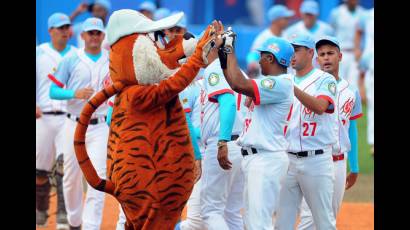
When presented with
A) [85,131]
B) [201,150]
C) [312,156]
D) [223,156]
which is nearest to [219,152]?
[223,156]

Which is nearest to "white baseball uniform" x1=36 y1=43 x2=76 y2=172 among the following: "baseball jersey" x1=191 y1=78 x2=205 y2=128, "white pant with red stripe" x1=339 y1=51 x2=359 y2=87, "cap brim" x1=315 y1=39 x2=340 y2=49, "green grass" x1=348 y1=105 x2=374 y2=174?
"baseball jersey" x1=191 y1=78 x2=205 y2=128

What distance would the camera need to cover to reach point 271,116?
7.99 m

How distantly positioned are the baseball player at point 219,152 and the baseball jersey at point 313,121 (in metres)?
0.52

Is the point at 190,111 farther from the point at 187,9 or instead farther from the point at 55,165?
the point at 187,9

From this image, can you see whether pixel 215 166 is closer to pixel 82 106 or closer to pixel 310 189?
pixel 310 189

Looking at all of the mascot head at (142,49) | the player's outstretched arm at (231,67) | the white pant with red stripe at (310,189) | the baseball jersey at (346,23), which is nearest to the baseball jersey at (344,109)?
the white pant with red stripe at (310,189)

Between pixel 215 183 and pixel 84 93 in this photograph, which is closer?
pixel 215 183

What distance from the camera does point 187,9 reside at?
21.5 meters

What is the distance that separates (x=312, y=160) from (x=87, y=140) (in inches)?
104

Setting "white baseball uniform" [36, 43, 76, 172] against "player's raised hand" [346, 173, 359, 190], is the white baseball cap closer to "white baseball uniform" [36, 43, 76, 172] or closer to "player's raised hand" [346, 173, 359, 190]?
"player's raised hand" [346, 173, 359, 190]

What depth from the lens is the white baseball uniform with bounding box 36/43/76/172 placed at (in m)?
10.9

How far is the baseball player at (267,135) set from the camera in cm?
784

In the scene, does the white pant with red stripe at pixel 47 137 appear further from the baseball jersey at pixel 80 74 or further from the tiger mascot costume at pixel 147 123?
the tiger mascot costume at pixel 147 123
